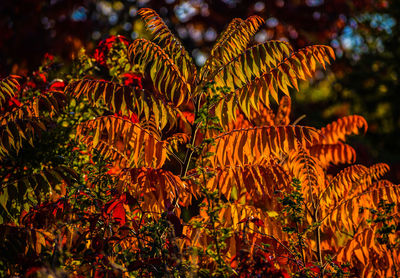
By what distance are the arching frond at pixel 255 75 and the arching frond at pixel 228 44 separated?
0.41 ft

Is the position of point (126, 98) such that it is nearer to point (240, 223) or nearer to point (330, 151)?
point (240, 223)

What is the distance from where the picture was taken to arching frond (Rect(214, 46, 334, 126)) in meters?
2.76

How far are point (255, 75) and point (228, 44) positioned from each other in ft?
1.14

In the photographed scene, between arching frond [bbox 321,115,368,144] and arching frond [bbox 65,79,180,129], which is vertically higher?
arching frond [bbox 321,115,368,144]

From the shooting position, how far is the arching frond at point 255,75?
2.76 metres

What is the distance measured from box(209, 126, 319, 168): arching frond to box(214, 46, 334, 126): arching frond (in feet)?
0.48

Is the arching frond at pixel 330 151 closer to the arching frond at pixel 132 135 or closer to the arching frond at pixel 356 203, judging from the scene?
the arching frond at pixel 356 203

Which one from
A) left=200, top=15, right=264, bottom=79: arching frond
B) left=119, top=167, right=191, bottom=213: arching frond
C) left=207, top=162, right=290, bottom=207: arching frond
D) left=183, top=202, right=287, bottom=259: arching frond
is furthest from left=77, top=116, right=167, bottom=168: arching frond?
left=200, top=15, right=264, bottom=79: arching frond

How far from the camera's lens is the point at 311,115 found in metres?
13.1

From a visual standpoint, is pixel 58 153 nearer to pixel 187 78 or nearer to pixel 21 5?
pixel 187 78

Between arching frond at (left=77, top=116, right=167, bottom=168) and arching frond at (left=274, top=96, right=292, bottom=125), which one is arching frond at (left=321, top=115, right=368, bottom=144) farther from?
arching frond at (left=77, top=116, right=167, bottom=168)

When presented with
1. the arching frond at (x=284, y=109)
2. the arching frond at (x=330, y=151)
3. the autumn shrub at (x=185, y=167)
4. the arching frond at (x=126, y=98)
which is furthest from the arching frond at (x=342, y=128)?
the arching frond at (x=126, y=98)

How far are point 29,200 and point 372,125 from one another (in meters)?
14.3

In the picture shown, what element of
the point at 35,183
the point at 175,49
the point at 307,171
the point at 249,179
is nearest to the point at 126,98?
the point at 175,49
